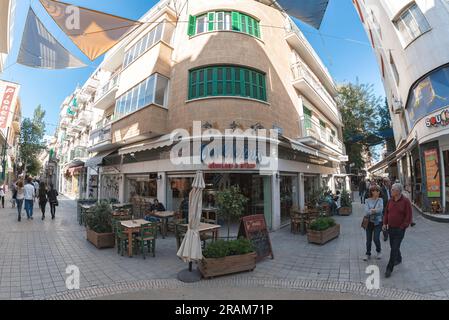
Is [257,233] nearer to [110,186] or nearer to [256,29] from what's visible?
[256,29]

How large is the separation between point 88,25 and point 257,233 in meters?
7.46

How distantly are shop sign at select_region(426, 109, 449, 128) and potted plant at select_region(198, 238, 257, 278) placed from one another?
32.3 feet

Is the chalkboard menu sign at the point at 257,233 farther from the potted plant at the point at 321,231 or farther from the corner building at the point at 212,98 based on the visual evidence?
→ the corner building at the point at 212,98

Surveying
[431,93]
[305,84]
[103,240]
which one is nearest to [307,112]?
[305,84]

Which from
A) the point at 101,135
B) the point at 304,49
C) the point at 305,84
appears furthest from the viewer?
the point at 304,49

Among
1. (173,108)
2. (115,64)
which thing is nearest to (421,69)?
(173,108)

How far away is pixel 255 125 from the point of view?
11875mm

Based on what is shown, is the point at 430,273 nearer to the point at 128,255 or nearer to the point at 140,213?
the point at 128,255

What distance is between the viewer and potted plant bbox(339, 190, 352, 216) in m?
15.7

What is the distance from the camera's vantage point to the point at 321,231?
8.50 meters

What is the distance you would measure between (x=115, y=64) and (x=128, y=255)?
63.2ft

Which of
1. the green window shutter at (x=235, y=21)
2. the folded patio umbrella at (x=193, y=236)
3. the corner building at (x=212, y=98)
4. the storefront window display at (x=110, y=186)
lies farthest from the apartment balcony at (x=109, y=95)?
the folded patio umbrella at (x=193, y=236)

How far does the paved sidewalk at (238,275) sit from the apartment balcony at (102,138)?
876cm

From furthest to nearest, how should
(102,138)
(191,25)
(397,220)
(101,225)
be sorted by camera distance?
(102,138) < (191,25) < (101,225) < (397,220)
